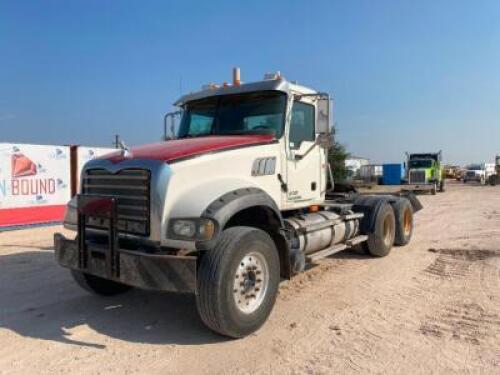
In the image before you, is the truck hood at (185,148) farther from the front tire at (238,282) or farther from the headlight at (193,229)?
the front tire at (238,282)

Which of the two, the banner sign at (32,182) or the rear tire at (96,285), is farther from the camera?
the banner sign at (32,182)

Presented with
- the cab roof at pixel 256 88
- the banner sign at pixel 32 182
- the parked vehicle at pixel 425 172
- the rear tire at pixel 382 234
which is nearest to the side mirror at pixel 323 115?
the cab roof at pixel 256 88

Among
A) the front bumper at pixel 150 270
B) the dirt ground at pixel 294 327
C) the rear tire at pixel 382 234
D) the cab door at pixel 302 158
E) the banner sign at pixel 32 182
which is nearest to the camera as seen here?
the dirt ground at pixel 294 327

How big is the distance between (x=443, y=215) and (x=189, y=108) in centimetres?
1174

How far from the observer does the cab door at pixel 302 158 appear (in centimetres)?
589

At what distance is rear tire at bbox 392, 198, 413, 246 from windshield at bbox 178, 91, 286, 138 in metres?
4.35

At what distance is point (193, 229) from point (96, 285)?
226 cm

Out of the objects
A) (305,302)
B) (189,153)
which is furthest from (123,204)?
(305,302)

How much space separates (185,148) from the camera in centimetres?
471

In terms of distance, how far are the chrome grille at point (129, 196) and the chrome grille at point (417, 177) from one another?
27.4 meters

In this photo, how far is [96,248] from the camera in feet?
14.7

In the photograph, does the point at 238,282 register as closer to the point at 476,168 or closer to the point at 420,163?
the point at 420,163

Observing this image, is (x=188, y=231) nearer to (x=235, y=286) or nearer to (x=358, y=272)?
(x=235, y=286)

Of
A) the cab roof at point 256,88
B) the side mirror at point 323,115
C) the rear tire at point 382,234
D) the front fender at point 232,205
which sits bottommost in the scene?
the rear tire at point 382,234
